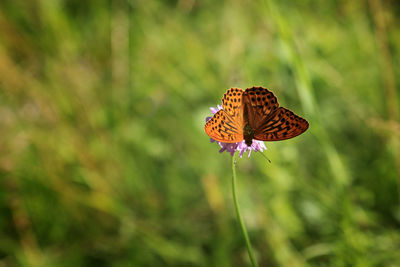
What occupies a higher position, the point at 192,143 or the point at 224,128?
the point at 192,143

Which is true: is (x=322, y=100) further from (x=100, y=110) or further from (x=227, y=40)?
(x=100, y=110)

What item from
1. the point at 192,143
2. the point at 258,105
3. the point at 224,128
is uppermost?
the point at 192,143

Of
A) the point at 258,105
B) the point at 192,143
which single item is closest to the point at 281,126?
the point at 258,105

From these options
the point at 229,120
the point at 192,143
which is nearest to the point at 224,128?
the point at 229,120

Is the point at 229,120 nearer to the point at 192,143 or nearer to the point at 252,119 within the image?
the point at 252,119

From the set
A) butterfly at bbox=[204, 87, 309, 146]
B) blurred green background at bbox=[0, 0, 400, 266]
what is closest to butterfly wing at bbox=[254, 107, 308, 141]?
butterfly at bbox=[204, 87, 309, 146]

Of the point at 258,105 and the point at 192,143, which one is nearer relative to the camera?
the point at 258,105
